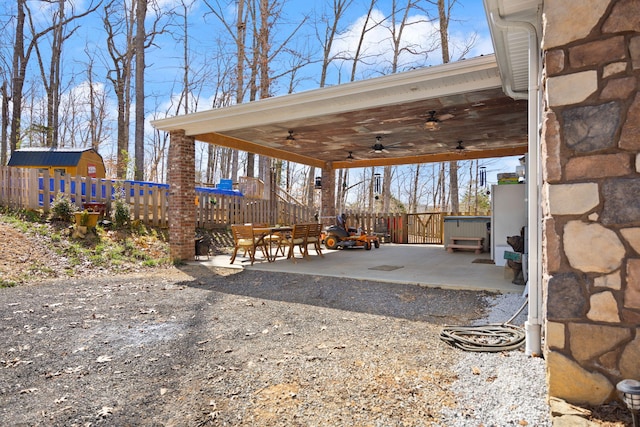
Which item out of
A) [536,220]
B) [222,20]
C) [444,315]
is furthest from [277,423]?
[222,20]

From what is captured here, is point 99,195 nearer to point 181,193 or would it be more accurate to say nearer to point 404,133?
point 181,193

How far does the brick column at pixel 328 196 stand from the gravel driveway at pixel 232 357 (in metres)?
7.83

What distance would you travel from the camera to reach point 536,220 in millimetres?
3018

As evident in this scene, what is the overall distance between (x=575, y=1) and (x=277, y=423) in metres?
2.91

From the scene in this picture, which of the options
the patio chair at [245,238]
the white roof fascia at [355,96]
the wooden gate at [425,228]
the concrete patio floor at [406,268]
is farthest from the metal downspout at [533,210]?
the wooden gate at [425,228]

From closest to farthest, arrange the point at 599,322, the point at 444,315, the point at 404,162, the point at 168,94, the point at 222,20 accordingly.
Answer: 1. the point at 599,322
2. the point at 444,315
3. the point at 404,162
4. the point at 222,20
5. the point at 168,94

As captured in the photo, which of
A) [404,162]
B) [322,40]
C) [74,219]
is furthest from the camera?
[322,40]

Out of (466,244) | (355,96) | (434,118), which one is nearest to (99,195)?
(355,96)

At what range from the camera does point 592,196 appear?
218 cm

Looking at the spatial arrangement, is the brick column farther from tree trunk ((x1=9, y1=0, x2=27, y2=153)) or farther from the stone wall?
tree trunk ((x1=9, y1=0, x2=27, y2=153))

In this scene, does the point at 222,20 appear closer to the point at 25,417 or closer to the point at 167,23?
the point at 167,23

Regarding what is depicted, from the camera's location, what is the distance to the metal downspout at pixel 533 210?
2.92 meters

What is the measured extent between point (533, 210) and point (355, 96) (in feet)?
12.5

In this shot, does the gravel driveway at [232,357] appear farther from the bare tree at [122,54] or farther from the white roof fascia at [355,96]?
the bare tree at [122,54]
